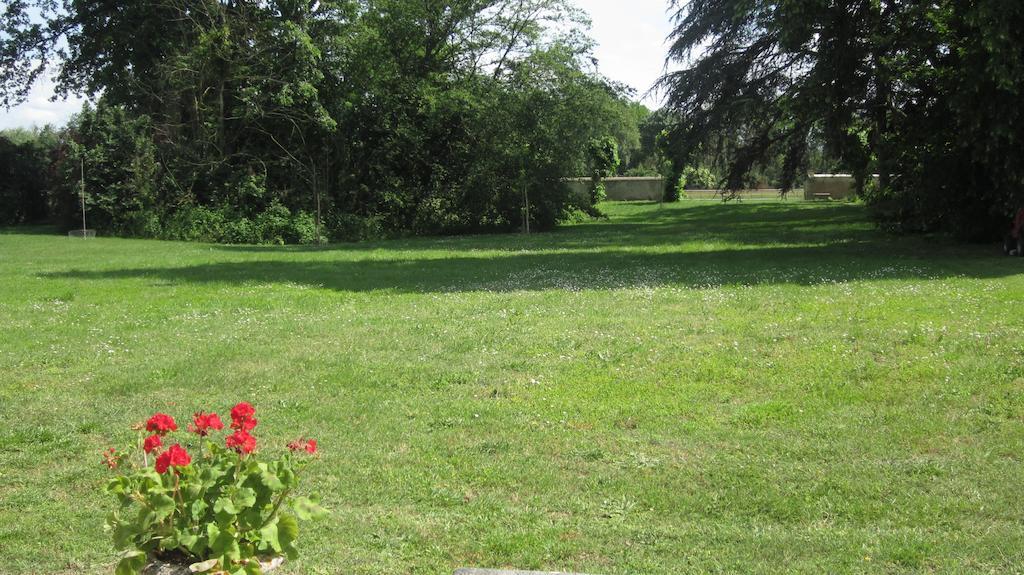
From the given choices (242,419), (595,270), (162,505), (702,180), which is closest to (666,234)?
(595,270)

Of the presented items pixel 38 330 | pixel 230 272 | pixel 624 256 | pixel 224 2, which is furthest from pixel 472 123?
pixel 38 330

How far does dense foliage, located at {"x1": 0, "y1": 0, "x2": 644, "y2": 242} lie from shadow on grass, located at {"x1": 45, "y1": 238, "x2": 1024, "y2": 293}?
32.0ft

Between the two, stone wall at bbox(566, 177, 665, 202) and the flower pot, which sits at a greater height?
stone wall at bbox(566, 177, 665, 202)

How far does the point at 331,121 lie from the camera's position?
27016 mm

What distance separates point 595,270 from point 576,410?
29.5ft

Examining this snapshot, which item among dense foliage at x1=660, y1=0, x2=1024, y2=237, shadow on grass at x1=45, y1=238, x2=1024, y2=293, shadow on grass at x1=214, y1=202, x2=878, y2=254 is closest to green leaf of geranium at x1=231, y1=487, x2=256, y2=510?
shadow on grass at x1=45, y1=238, x2=1024, y2=293

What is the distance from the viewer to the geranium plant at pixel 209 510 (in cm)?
286

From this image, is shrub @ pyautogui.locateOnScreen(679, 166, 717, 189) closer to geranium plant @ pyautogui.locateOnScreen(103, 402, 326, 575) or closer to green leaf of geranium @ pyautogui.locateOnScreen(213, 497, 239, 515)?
geranium plant @ pyautogui.locateOnScreen(103, 402, 326, 575)

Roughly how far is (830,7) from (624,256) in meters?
6.34

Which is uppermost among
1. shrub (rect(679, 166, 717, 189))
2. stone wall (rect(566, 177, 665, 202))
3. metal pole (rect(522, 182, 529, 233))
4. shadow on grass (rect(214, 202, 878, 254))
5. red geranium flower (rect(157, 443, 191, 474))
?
shrub (rect(679, 166, 717, 189))

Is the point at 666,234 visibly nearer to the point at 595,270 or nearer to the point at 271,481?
the point at 595,270

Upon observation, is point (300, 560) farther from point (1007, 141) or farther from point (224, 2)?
point (224, 2)

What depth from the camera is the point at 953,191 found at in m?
16.4

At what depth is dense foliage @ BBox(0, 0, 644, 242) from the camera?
26891 mm
